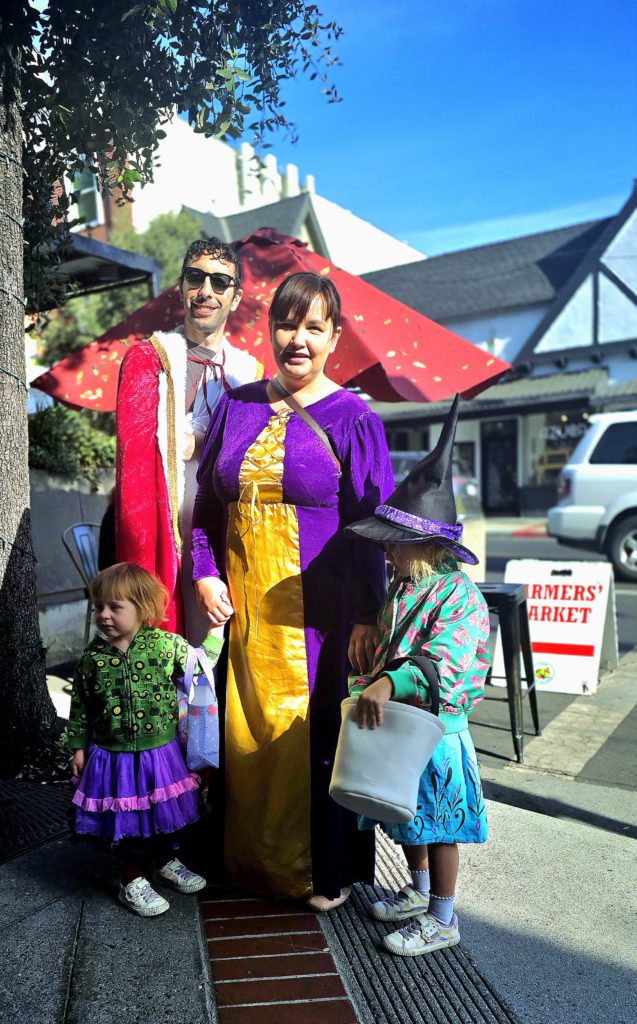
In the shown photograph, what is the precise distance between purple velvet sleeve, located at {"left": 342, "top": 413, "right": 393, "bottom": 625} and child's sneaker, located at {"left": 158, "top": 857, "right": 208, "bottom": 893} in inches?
40.7

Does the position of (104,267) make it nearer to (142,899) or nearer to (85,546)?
(85,546)

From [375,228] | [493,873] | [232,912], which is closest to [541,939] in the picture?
[493,873]

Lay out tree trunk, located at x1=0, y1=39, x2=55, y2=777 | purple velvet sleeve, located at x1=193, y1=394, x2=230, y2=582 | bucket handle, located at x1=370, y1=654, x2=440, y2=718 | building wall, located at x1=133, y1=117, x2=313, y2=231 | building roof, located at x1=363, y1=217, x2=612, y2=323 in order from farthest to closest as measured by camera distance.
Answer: building roof, located at x1=363, y1=217, x2=612, y2=323
building wall, located at x1=133, y1=117, x2=313, y2=231
tree trunk, located at x1=0, y1=39, x2=55, y2=777
purple velvet sleeve, located at x1=193, y1=394, x2=230, y2=582
bucket handle, located at x1=370, y1=654, x2=440, y2=718

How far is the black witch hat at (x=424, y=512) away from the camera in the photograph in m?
2.49

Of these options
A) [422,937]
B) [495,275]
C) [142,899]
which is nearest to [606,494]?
[422,937]

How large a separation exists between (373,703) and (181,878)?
1077 mm

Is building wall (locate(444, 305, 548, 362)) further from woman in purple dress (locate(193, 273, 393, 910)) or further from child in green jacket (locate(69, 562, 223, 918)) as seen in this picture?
child in green jacket (locate(69, 562, 223, 918))

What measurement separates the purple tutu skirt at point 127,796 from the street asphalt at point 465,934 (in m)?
0.30

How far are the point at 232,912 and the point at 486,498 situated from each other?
23.5 meters

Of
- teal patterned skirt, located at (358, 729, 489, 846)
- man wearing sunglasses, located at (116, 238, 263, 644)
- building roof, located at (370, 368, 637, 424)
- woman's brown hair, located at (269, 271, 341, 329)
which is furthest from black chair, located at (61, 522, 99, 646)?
building roof, located at (370, 368, 637, 424)

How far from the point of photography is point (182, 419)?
121 inches

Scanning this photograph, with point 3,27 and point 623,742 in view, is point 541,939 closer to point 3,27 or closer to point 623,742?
point 623,742

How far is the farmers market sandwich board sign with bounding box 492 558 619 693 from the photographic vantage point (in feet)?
18.7

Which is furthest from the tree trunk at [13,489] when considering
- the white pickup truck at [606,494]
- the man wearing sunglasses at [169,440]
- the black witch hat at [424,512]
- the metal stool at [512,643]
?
the white pickup truck at [606,494]
